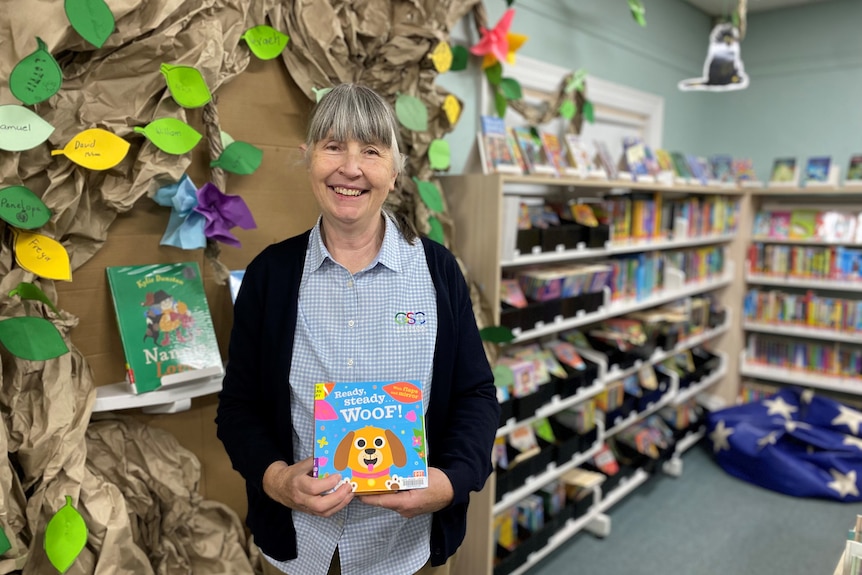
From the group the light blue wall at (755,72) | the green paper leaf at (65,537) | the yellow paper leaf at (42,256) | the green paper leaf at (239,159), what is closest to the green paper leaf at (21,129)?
the yellow paper leaf at (42,256)

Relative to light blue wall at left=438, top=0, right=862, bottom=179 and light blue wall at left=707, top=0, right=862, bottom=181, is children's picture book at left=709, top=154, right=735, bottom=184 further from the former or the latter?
light blue wall at left=707, top=0, right=862, bottom=181

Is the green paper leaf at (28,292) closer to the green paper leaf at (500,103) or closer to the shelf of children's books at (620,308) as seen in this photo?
the shelf of children's books at (620,308)

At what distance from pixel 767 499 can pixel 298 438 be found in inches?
125

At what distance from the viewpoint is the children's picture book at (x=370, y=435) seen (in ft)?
3.50

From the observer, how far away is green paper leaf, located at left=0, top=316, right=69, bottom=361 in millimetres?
1286

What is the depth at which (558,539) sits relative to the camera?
272cm

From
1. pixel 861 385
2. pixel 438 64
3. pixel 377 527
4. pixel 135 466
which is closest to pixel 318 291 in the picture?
pixel 377 527

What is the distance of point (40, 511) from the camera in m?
1.34

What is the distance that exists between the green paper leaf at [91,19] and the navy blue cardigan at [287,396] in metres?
0.63

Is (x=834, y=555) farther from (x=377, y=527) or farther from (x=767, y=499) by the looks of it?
(x=377, y=527)

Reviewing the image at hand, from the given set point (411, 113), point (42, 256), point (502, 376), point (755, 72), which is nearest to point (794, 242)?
point (755, 72)

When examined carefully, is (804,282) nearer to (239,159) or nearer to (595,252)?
(595,252)

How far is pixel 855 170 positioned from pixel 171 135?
13.3ft

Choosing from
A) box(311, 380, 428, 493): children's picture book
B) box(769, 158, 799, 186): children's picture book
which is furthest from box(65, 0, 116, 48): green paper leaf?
box(769, 158, 799, 186): children's picture book
